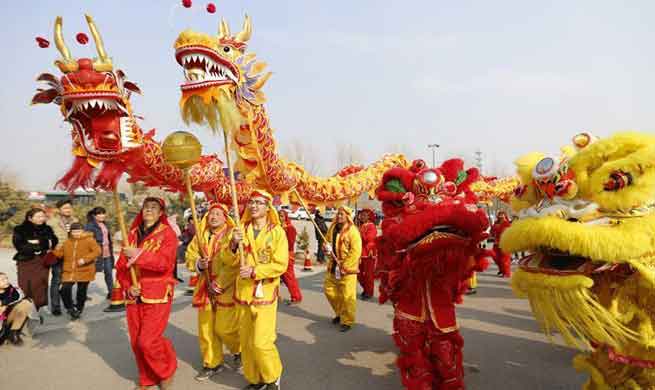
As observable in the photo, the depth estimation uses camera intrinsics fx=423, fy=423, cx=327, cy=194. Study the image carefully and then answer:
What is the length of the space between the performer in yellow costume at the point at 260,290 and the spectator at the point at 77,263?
3.71 meters

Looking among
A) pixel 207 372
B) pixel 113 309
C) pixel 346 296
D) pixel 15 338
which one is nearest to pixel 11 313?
pixel 15 338

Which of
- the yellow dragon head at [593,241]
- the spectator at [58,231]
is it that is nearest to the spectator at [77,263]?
the spectator at [58,231]

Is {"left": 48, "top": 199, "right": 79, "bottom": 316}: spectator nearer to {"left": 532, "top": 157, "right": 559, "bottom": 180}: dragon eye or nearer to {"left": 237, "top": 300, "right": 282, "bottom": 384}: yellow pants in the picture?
{"left": 237, "top": 300, "right": 282, "bottom": 384}: yellow pants

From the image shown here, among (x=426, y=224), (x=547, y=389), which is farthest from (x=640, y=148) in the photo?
(x=547, y=389)

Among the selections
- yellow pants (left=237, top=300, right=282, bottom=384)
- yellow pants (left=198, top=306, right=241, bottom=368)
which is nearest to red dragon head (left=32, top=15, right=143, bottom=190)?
yellow pants (left=198, top=306, right=241, bottom=368)

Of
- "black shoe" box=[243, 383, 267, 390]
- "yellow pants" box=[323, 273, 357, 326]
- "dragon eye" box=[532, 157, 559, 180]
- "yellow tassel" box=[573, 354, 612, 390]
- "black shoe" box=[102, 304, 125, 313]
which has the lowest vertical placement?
"black shoe" box=[102, 304, 125, 313]

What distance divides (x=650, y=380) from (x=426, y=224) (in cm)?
151

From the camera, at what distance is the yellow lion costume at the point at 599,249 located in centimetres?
219

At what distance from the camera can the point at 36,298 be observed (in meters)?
5.97

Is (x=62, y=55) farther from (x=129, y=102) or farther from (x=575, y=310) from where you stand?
(x=575, y=310)

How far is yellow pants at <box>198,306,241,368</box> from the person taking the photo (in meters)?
4.13

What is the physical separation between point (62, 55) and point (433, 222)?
124 inches

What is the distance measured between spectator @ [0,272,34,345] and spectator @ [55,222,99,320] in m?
1.03

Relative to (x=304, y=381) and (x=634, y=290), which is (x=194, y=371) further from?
(x=634, y=290)
